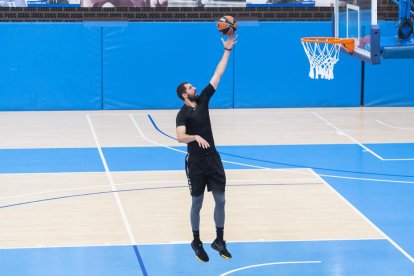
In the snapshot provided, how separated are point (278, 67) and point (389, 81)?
2.94 meters

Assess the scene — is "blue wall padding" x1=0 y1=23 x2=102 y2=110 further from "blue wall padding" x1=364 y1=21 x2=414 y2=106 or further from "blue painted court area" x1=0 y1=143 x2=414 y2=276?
"blue wall padding" x1=364 y1=21 x2=414 y2=106

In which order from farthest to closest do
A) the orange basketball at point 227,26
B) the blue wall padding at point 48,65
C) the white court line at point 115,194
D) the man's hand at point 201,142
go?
the blue wall padding at point 48,65, the white court line at point 115,194, the orange basketball at point 227,26, the man's hand at point 201,142

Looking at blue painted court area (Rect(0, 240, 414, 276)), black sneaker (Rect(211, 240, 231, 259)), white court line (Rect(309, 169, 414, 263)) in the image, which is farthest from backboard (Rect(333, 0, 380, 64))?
black sneaker (Rect(211, 240, 231, 259))

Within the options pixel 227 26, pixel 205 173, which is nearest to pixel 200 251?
pixel 205 173

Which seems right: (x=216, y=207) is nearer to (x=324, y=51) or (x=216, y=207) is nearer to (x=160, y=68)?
(x=324, y=51)

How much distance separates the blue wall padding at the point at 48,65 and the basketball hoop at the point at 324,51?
5.40 metres

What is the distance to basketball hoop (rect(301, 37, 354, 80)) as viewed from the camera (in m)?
17.6

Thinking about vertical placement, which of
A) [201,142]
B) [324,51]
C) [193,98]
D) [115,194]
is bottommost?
[115,194]

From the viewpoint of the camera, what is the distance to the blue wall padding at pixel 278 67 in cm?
2403

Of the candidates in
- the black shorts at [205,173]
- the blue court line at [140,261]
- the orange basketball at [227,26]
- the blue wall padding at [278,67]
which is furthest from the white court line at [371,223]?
the blue wall padding at [278,67]

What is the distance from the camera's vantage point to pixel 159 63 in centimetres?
2383

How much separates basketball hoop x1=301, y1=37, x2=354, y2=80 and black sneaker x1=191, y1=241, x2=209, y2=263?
7292 millimetres

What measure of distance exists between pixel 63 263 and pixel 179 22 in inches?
526

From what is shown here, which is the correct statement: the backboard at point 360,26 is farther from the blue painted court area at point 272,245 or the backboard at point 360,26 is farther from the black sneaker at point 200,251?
the black sneaker at point 200,251
